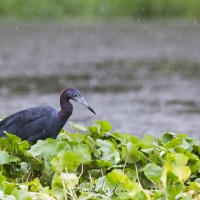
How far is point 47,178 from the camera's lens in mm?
5332

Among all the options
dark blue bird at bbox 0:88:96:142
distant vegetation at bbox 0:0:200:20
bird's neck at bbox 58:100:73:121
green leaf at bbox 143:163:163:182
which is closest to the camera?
green leaf at bbox 143:163:163:182

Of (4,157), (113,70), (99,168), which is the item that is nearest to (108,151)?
(99,168)

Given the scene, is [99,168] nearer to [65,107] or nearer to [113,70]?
[65,107]

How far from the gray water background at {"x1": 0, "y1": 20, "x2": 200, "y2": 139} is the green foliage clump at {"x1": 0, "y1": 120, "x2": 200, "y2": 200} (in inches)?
181

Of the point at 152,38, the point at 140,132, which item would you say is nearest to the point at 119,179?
the point at 140,132

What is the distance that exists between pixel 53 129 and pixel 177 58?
9.58m

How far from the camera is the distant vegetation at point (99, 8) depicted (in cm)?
2208

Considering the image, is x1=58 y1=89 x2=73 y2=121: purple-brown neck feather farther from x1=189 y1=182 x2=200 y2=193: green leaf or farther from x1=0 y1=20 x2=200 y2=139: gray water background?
x1=0 y1=20 x2=200 y2=139: gray water background

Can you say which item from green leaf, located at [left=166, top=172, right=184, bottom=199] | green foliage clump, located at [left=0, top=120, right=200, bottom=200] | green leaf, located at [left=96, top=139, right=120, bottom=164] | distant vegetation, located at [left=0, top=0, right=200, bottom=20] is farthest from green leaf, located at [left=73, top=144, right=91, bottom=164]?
distant vegetation, located at [left=0, top=0, right=200, bottom=20]

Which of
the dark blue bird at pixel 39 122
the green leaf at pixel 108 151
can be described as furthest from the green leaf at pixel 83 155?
the dark blue bird at pixel 39 122

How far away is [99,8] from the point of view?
876 inches

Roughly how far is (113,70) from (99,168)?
32.9 feet

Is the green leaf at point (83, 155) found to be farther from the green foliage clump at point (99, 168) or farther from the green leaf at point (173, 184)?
the green leaf at point (173, 184)

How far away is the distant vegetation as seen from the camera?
2208 cm
